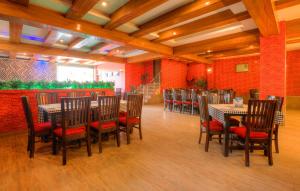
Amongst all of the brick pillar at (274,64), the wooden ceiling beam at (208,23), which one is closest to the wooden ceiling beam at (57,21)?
the wooden ceiling beam at (208,23)

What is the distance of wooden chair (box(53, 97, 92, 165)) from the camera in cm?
241

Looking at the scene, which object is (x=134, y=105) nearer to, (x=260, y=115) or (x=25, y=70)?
(x=260, y=115)

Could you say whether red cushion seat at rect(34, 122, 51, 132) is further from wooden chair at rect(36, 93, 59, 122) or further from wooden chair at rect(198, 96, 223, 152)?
wooden chair at rect(198, 96, 223, 152)

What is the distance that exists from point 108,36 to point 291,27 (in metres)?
5.15

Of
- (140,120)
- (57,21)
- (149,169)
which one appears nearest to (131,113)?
(140,120)

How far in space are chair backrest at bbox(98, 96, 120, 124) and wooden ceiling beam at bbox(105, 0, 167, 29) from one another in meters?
1.84

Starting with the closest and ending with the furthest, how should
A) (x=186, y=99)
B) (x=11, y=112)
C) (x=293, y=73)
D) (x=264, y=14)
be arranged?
(x=264, y=14)
(x=11, y=112)
(x=186, y=99)
(x=293, y=73)

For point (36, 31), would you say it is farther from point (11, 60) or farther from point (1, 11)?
point (11, 60)

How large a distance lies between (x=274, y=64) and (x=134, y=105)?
429 centimetres

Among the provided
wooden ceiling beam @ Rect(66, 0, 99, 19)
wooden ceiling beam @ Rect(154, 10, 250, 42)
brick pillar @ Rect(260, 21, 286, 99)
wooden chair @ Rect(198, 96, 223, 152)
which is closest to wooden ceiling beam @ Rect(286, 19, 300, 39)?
brick pillar @ Rect(260, 21, 286, 99)

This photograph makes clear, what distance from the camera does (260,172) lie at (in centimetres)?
225

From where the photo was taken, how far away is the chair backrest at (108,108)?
9.39 ft

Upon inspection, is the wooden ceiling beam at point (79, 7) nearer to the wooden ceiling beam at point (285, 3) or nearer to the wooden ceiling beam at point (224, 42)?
the wooden ceiling beam at point (285, 3)

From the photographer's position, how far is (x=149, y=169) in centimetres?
234
